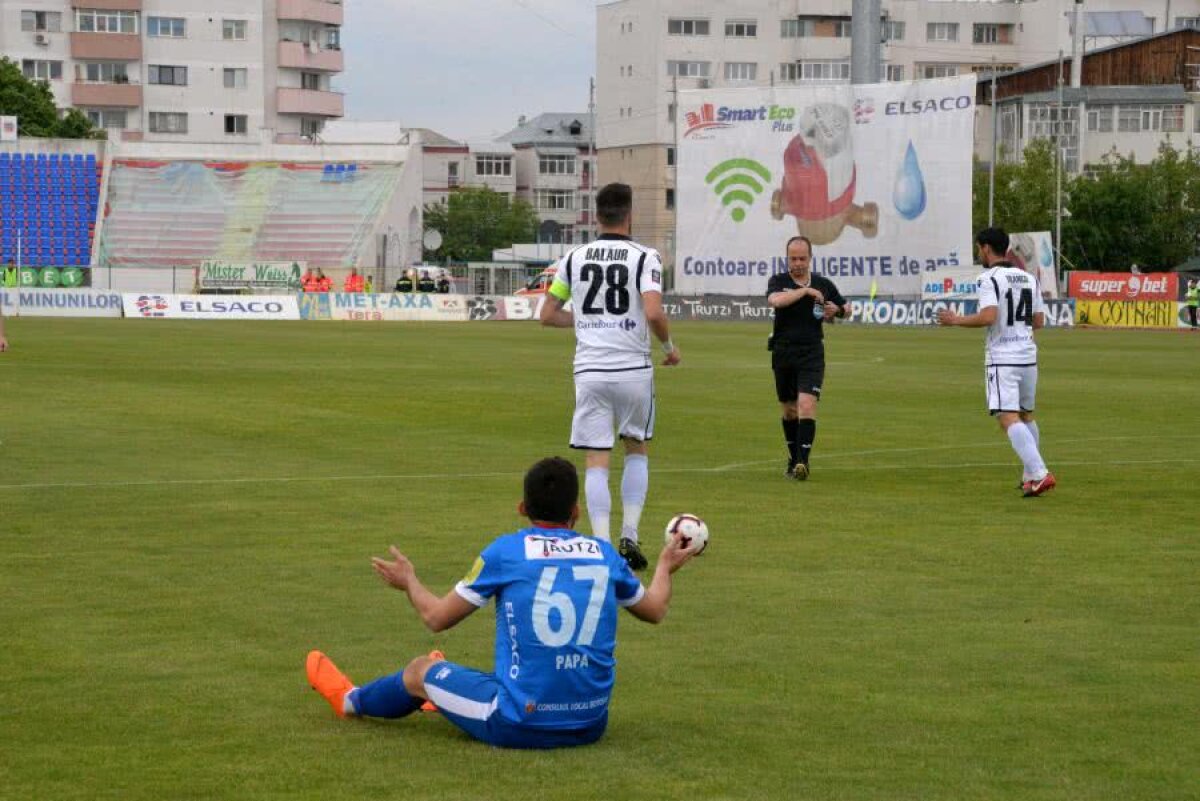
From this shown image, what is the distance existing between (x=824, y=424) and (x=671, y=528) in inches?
614

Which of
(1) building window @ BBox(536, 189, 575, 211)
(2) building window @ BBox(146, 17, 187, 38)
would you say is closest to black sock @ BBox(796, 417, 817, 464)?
(2) building window @ BBox(146, 17, 187, 38)

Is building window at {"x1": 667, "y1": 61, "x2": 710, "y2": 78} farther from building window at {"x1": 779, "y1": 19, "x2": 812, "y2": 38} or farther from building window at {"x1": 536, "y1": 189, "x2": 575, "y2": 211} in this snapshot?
building window at {"x1": 536, "y1": 189, "x2": 575, "y2": 211}

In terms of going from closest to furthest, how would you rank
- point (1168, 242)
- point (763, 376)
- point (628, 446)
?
point (628, 446) < point (763, 376) < point (1168, 242)

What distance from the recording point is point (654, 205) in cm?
13650

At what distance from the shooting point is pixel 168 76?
118938 mm

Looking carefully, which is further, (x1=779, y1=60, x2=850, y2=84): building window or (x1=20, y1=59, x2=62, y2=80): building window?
(x1=779, y1=60, x2=850, y2=84): building window

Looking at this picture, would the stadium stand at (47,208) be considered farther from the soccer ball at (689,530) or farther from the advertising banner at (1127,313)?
the soccer ball at (689,530)

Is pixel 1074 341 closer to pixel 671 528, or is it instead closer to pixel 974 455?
pixel 974 455

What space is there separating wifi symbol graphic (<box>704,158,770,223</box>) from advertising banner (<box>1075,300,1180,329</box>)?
39.4 ft

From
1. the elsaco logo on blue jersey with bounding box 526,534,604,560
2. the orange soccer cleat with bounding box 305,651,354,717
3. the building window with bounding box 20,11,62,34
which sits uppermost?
the building window with bounding box 20,11,62,34

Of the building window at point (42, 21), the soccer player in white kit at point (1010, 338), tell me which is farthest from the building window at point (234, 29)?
the soccer player in white kit at point (1010, 338)

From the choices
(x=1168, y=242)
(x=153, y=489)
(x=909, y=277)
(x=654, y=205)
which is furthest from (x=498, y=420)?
(x=654, y=205)

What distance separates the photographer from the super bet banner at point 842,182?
64.3 meters

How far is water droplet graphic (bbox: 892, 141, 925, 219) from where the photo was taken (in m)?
64.5
